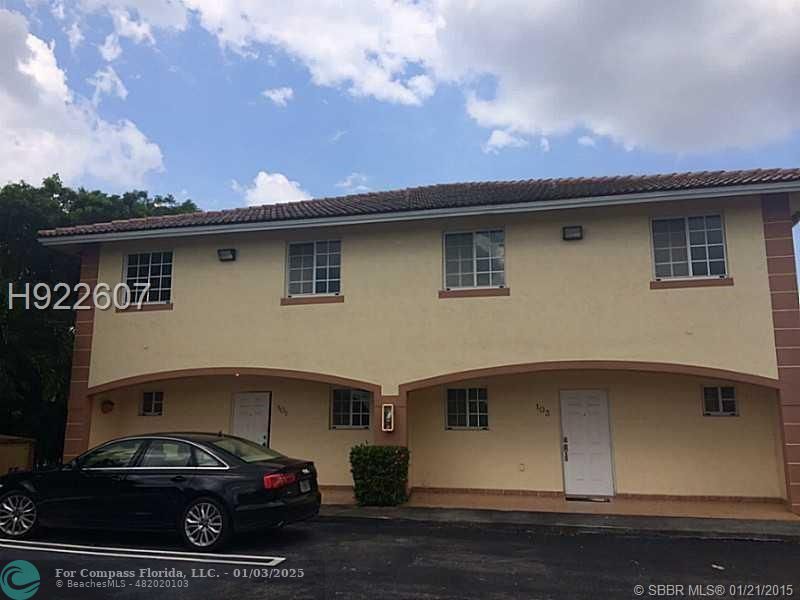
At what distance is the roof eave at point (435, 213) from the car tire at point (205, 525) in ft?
19.7

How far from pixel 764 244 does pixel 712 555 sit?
18.2 ft

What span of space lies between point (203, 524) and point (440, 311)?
574 centimetres

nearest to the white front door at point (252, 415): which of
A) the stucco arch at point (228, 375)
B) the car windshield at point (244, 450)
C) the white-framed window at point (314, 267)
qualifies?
the stucco arch at point (228, 375)

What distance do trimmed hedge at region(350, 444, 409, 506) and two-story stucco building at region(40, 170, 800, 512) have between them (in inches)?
18.1

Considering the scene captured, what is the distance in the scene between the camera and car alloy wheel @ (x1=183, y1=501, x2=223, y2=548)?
7434 millimetres

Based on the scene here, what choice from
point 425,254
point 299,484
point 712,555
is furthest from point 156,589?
point 425,254

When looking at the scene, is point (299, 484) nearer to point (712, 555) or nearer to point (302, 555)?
point (302, 555)

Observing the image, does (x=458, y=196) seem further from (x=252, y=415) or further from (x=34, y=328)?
(x=34, y=328)

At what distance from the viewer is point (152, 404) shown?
45.9 ft

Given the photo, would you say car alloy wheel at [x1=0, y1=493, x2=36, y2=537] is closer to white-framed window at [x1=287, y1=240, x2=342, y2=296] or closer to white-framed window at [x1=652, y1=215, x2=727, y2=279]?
white-framed window at [x1=287, y1=240, x2=342, y2=296]

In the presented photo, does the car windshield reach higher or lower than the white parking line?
higher


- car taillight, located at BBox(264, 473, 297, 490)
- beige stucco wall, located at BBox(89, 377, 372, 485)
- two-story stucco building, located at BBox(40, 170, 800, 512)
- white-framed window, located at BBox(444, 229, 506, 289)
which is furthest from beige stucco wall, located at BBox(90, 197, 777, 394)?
car taillight, located at BBox(264, 473, 297, 490)

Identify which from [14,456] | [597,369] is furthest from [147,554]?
[597,369]

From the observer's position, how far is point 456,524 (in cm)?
955
